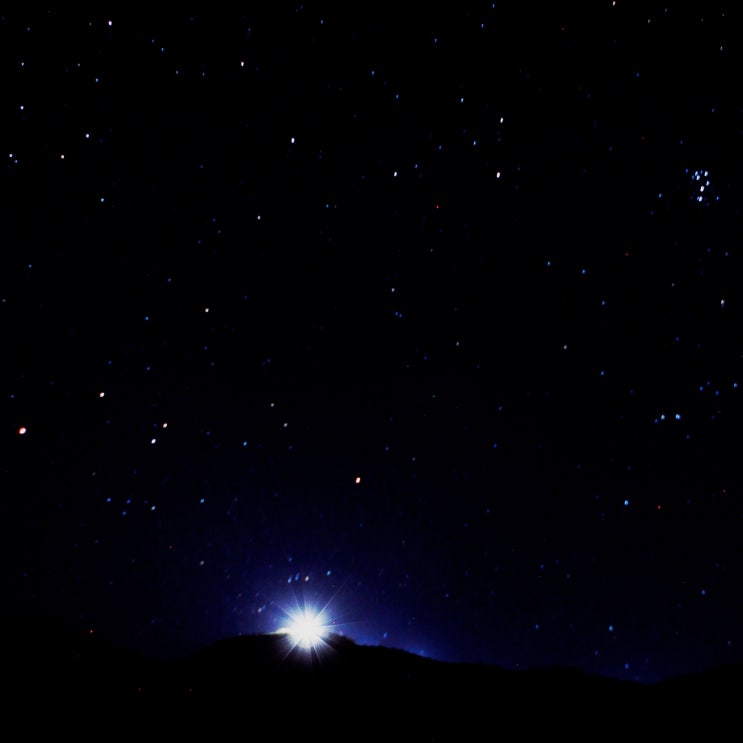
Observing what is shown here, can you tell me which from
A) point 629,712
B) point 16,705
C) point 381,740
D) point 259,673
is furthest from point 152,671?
point 629,712

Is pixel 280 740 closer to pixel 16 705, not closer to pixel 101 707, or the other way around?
pixel 101 707

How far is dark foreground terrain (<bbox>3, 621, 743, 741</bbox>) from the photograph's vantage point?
6.78 m

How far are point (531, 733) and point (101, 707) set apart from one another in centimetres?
651

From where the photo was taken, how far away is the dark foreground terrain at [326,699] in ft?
22.2

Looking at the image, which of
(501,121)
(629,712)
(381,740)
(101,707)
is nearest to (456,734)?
(381,740)

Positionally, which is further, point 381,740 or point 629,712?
point 629,712

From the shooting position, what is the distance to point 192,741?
6.25 meters

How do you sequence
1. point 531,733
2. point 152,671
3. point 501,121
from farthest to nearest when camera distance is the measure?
point 152,671, point 531,733, point 501,121

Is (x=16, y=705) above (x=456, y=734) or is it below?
above

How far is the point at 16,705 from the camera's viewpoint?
6910 mm

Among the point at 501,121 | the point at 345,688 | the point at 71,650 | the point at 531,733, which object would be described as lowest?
the point at 531,733

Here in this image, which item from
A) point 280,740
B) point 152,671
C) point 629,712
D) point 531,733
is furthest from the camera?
point 152,671

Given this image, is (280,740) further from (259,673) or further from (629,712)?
(629,712)

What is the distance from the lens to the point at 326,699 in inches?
329
